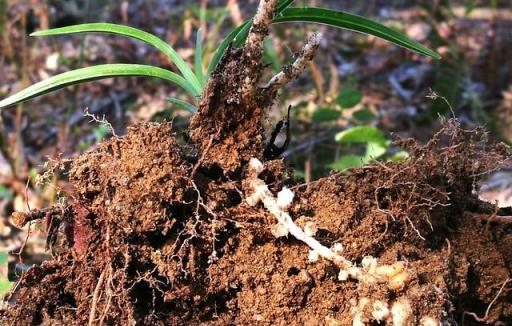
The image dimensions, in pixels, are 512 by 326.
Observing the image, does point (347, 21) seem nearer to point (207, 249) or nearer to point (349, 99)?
point (207, 249)

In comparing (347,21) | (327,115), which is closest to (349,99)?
(327,115)

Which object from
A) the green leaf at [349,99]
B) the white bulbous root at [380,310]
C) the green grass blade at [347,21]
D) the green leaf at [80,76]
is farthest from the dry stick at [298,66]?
the green leaf at [349,99]

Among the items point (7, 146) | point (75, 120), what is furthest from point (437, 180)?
point (75, 120)

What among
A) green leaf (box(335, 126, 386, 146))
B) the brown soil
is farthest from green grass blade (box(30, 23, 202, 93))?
green leaf (box(335, 126, 386, 146))

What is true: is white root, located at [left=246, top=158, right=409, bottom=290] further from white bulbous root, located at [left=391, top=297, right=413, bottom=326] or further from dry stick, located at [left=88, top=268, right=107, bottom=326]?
dry stick, located at [left=88, top=268, right=107, bottom=326]

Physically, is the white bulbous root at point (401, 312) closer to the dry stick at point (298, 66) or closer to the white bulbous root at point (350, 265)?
the white bulbous root at point (350, 265)
